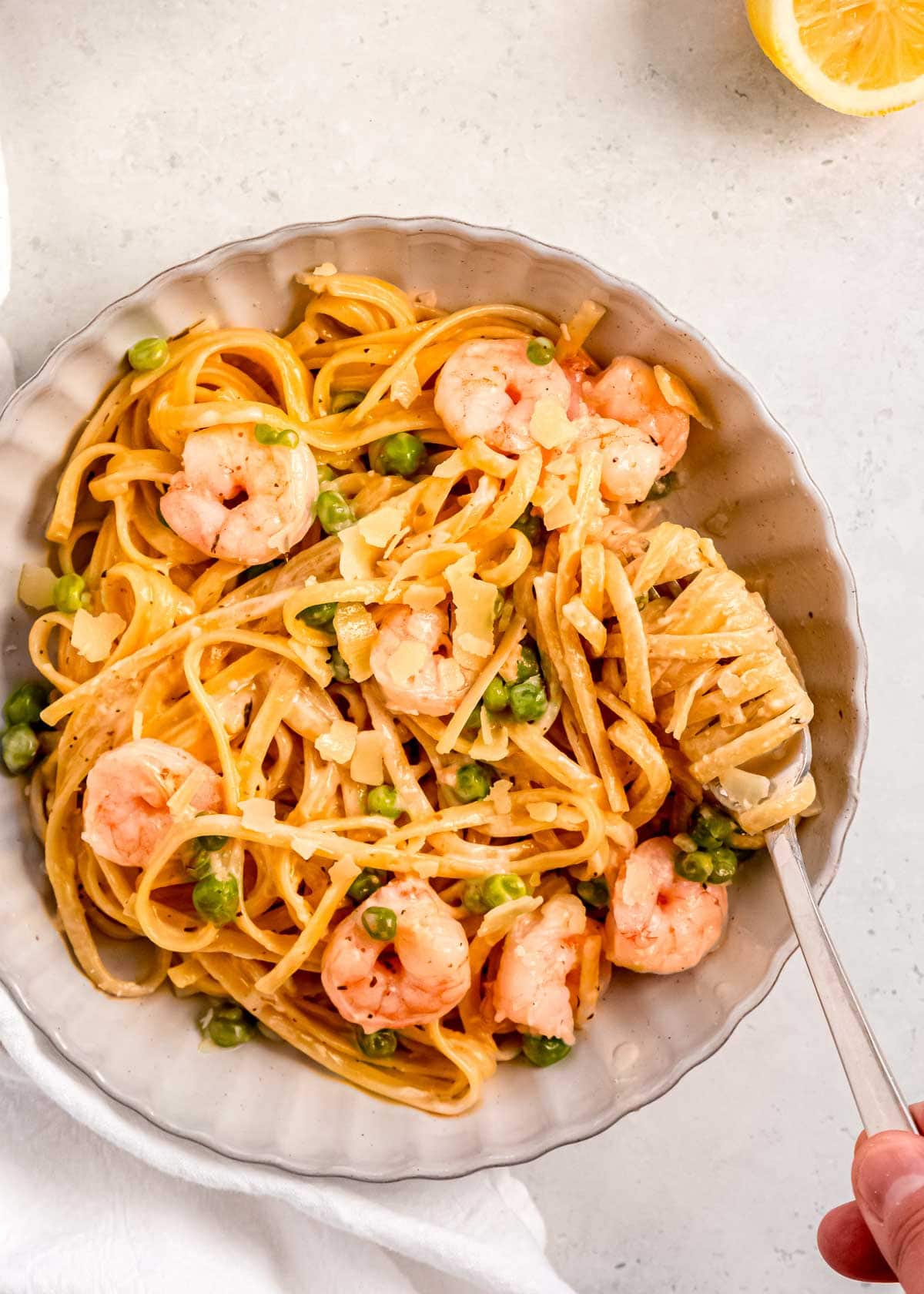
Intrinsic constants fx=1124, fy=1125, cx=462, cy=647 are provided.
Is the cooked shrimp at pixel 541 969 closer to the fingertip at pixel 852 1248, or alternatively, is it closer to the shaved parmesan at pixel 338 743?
the shaved parmesan at pixel 338 743

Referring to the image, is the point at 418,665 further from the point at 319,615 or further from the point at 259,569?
the point at 259,569

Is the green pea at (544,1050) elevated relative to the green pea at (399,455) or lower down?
lower down

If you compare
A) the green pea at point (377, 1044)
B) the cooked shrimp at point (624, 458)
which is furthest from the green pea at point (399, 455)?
the green pea at point (377, 1044)

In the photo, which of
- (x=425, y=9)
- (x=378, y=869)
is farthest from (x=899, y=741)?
(x=425, y=9)

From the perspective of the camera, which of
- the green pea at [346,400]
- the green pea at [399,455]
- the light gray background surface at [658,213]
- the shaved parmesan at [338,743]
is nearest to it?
the shaved parmesan at [338,743]

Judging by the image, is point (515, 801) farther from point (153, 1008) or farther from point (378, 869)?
point (153, 1008)

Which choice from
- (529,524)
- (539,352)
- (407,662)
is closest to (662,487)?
(529,524)

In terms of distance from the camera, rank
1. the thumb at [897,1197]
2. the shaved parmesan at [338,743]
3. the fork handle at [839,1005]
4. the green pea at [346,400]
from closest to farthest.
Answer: the thumb at [897,1197] < the fork handle at [839,1005] < the shaved parmesan at [338,743] < the green pea at [346,400]
